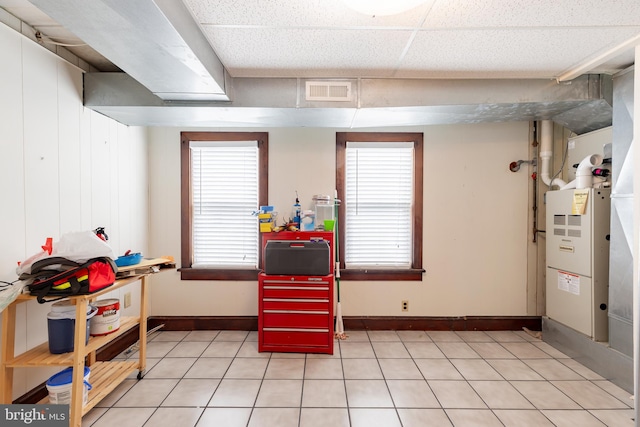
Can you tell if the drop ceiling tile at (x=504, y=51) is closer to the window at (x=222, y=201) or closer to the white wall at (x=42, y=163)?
the window at (x=222, y=201)

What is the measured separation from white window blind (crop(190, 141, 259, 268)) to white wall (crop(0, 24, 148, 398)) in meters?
0.81

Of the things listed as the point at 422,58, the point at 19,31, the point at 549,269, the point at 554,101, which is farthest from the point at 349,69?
the point at 549,269

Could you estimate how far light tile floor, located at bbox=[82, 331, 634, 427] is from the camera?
6.18 ft

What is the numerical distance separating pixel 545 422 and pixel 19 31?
4126mm

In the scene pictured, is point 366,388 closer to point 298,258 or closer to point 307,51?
point 298,258

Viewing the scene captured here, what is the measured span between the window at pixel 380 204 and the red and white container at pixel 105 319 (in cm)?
210

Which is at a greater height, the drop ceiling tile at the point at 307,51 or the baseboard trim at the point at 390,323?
the drop ceiling tile at the point at 307,51

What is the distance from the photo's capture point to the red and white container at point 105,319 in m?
1.92

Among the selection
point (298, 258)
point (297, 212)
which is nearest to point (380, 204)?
point (297, 212)

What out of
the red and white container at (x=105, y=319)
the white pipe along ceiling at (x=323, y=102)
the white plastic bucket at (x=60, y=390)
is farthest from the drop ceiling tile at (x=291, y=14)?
the white plastic bucket at (x=60, y=390)

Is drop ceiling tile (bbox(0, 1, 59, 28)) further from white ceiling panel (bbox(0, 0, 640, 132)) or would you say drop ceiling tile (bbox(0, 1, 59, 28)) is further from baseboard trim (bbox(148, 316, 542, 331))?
baseboard trim (bbox(148, 316, 542, 331))

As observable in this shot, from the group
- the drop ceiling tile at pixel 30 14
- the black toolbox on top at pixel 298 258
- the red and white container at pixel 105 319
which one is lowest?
the red and white container at pixel 105 319

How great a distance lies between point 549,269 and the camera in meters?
2.92

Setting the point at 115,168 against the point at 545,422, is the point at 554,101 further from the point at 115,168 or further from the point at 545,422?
the point at 115,168
